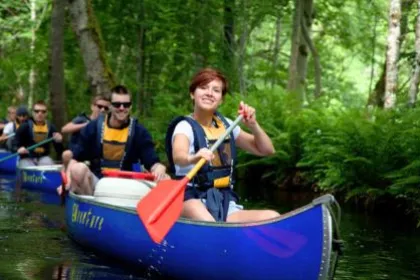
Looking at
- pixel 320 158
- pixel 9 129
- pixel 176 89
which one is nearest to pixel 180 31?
pixel 176 89

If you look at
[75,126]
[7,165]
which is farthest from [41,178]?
[7,165]

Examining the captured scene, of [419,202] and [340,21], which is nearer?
[419,202]

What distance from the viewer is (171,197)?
18.1ft

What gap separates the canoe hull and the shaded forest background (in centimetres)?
412

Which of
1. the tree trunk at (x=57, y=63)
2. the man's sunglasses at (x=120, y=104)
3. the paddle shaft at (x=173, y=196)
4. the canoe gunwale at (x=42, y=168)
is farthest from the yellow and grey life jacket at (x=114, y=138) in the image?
the tree trunk at (x=57, y=63)

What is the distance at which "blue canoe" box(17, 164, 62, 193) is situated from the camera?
12938mm

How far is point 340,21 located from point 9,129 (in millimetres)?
11136

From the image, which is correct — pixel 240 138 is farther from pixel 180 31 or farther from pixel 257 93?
pixel 180 31

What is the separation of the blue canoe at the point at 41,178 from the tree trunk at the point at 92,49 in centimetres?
184

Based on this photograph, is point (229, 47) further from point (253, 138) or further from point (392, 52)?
point (253, 138)

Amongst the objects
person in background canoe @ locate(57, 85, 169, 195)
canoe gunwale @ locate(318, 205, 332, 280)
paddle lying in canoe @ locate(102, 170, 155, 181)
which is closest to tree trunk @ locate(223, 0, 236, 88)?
person in background canoe @ locate(57, 85, 169, 195)

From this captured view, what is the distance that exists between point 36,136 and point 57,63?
4035 millimetres

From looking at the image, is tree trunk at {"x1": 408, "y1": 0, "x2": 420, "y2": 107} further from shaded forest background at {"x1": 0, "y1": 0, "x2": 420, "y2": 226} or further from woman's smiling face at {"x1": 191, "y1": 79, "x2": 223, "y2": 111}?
woman's smiling face at {"x1": 191, "y1": 79, "x2": 223, "y2": 111}

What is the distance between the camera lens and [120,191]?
7.31 metres
